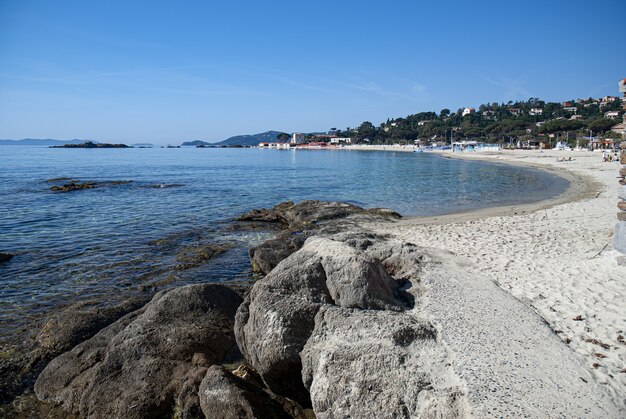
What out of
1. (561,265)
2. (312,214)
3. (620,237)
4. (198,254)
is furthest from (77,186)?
(620,237)

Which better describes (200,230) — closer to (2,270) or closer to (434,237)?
(2,270)

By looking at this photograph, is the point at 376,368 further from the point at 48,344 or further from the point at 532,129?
the point at 532,129

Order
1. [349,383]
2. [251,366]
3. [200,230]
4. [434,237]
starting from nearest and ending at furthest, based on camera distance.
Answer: [349,383]
[251,366]
[434,237]
[200,230]

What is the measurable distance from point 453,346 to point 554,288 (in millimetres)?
4187

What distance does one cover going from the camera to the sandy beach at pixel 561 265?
225 inches

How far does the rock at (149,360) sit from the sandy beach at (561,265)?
5.38 m

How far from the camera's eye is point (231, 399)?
190 inches

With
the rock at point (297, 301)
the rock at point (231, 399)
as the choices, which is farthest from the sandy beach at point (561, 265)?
the rock at point (231, 399)

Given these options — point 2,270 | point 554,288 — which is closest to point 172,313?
point 554,288

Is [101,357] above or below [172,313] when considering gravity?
below

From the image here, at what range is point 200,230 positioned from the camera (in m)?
18.0

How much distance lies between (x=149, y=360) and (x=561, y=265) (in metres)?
9.23

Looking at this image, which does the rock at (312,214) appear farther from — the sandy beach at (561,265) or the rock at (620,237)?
the rock at (620,237)

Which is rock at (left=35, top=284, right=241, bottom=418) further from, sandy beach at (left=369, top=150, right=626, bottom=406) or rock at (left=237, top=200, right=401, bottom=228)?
rock at (left=237, top=200, right=401, bottom=228)
